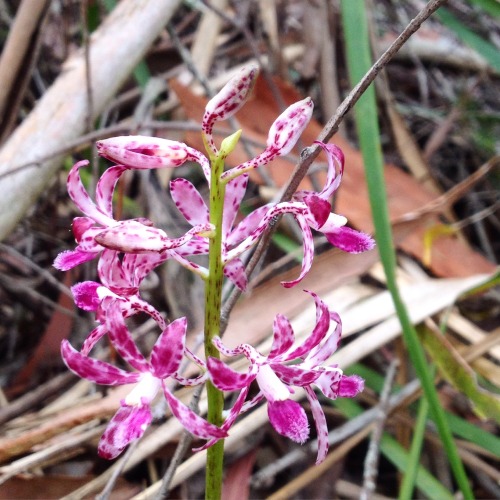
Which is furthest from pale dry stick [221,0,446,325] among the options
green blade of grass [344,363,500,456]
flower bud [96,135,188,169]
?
green blade of grass [344,363,500,456]

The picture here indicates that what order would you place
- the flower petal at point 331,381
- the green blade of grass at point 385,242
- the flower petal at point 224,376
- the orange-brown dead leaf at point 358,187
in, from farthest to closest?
1. the orange-brown dead leaf at point 358,187
2. the green blade of grass at point 385,242
3. the flower petal at point 331,381
4. the flower petal at point 224,376

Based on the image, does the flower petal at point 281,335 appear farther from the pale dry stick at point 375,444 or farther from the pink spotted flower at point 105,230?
the pale dry stick at point 375,444

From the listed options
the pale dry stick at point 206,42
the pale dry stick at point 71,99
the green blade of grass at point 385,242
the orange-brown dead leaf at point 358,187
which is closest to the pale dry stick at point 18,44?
the pale dry stick at point 71,99

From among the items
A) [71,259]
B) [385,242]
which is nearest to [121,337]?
[71,259]

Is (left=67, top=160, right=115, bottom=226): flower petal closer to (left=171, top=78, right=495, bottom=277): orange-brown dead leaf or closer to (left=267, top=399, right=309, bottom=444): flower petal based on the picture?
(left=267, top=399, right=309, bottom=444): flower petal

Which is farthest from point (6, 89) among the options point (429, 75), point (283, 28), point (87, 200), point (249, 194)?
point (429, 75)

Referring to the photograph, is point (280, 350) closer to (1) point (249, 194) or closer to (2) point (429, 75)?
(1) point (249, 194)
